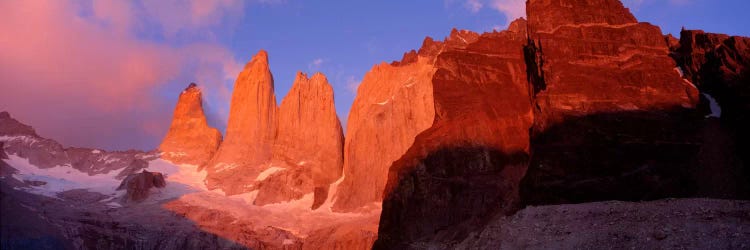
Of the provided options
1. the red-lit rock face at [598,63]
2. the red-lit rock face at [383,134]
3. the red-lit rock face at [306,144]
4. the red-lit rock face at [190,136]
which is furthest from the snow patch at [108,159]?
the red-lit rock face at [598,63]

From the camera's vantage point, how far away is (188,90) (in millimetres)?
123375

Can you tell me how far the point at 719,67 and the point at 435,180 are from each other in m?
23.1

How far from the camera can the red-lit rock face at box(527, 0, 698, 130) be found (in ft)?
163

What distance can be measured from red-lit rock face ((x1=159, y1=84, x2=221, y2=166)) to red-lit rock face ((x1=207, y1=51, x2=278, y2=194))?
7132 mm

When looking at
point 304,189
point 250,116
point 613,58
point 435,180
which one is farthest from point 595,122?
point 250,116

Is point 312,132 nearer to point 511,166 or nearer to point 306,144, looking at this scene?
point 306,144

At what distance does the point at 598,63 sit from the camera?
53.2 meters

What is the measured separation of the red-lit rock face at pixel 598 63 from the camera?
49.8m

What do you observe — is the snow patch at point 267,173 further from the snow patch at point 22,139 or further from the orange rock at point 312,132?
the snow patch at point 22,139

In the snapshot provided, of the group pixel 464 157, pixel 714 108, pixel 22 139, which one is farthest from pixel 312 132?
pixel 714 108

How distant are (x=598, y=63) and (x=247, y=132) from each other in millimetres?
64170

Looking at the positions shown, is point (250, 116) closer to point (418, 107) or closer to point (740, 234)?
point (418, 107)

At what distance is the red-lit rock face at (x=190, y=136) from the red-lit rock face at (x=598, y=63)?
71.1 meters

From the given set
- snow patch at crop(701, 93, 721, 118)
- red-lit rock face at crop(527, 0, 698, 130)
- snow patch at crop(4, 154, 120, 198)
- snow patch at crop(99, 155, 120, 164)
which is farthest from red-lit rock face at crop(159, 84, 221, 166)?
snow patch at crop(701, 93, 721, 118)
